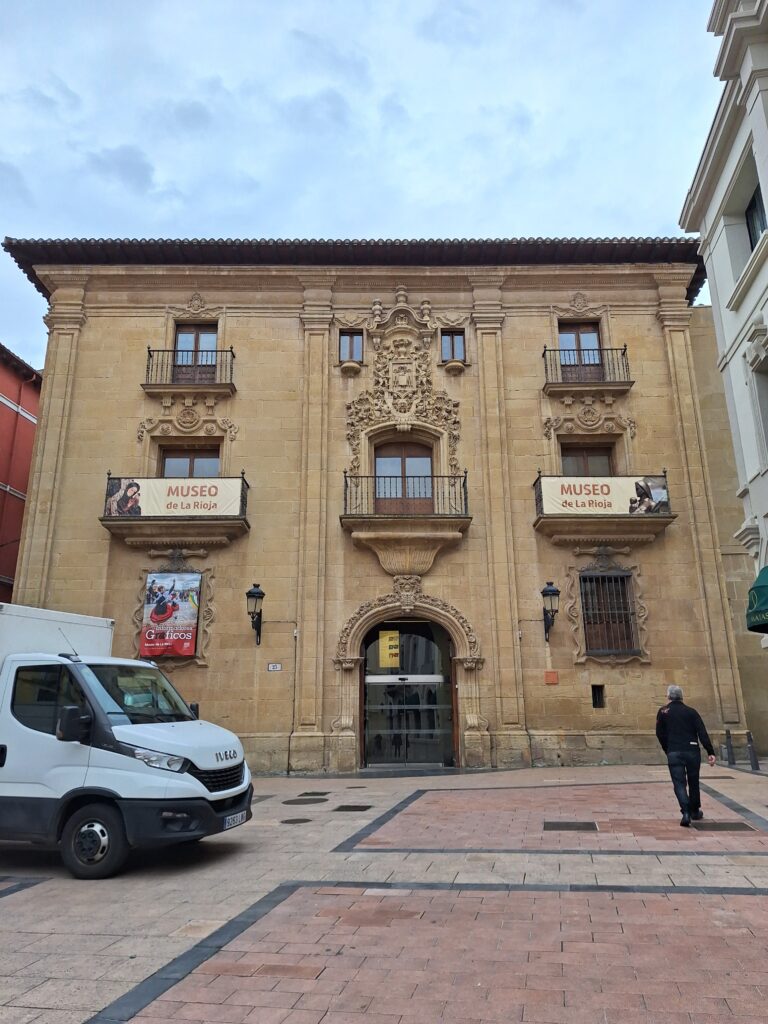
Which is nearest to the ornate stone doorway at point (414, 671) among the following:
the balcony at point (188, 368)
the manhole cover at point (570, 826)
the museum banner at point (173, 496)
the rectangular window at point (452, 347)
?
the museum banner at point (173, 496)

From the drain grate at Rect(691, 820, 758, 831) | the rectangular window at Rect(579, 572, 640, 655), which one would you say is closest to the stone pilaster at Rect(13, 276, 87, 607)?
the rectangular window at Rect(579, 572, 640, 655)

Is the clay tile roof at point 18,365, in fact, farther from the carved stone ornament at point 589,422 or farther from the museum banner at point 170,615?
the carved stone ornament at point 589,422

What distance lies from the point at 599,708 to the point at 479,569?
4396 mm

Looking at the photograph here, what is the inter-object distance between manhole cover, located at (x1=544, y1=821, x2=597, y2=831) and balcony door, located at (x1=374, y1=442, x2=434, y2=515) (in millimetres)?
9574

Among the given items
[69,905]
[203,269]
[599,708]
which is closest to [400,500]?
[599,708]

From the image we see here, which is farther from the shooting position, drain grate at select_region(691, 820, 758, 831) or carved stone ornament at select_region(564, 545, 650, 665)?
carved stone ornament at select_region(564, 545, 650, 665)

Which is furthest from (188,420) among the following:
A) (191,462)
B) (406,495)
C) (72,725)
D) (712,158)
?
(712,158)

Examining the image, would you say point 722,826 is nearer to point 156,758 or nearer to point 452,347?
point 156,758

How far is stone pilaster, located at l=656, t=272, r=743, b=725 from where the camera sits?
651 inches

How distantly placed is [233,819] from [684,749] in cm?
567

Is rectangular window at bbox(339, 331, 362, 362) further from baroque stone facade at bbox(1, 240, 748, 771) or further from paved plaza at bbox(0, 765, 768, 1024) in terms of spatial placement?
paved plaza at bbox(0, 765, 768, 1024)

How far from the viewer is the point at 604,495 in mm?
17375

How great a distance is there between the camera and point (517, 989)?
13.0 ft

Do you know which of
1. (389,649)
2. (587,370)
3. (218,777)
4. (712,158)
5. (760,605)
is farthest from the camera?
(587,370)
